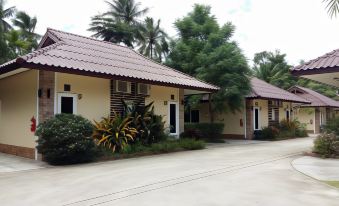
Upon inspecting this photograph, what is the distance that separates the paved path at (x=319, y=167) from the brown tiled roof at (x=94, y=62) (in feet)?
20.6

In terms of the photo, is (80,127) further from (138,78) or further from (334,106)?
(334,106)

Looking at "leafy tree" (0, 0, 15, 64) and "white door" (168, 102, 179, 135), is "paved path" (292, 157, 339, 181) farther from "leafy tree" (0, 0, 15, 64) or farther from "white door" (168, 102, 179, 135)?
"leafy tree" (0, 0, 15, 64)

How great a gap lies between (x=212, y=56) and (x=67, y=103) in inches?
376

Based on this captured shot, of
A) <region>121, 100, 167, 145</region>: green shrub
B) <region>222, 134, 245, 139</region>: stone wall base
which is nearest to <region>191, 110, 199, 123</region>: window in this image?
<region>222, 134, 245, 139</region>: stone wall base

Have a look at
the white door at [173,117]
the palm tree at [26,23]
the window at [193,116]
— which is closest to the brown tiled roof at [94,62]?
the white door at [173,117]

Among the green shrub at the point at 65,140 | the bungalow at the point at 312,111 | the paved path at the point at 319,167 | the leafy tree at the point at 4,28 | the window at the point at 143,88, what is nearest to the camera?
the paved path at the point at 319,167

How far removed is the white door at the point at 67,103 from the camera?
12094 millimetres

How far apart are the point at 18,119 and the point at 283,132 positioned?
17.9 metres

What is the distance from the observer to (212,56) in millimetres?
19281

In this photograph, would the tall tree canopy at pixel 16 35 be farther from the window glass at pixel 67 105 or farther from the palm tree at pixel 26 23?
the window glass at pixel 67 105

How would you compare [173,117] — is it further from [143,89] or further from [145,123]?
[145,123]

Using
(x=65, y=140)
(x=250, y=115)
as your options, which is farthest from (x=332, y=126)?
(x=250, y=115)

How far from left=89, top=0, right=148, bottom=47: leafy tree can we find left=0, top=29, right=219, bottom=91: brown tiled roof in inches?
842

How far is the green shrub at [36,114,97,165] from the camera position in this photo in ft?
Answer: 34.7
